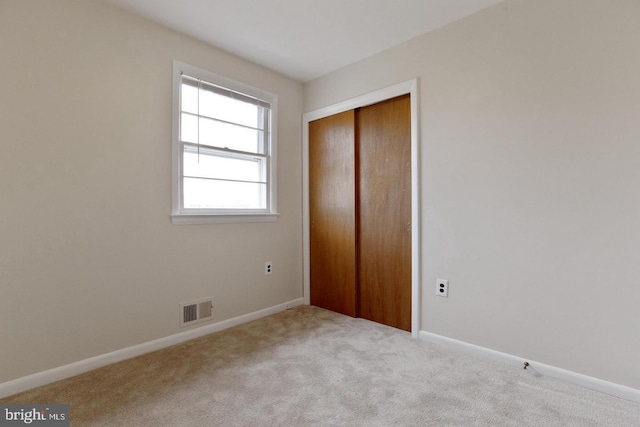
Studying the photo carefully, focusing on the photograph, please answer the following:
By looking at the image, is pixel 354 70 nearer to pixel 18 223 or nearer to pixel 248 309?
pixel 248 309

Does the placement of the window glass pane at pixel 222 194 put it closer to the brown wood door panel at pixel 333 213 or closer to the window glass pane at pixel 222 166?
the window glass pane at pixel 222 166

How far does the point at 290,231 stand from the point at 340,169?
83 cm

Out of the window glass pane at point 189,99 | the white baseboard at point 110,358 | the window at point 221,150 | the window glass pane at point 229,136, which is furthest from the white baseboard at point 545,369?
the window glass pane at point 189,99

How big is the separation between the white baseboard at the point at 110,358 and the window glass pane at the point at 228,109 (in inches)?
69.8

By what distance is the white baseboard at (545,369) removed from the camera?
1.70 metres

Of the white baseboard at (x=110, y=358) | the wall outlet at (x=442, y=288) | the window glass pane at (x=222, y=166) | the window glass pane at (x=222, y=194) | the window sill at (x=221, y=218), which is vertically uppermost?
the window glass pane at (x=222, y=166)

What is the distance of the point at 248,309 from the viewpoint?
292 cm

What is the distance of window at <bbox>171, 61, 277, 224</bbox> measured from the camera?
8.18 ft

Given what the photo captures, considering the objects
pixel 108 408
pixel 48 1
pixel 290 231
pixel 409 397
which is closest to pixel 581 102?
pixel 409 397

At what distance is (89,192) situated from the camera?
2041 millimetres

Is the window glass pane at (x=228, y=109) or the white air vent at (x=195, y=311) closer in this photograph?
the white air vent at (x=195, y=311)

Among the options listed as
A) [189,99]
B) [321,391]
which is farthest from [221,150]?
[321,391]

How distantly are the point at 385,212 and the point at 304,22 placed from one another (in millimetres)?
1624

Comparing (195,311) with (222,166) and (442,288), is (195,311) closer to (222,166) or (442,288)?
A: (222,166)
